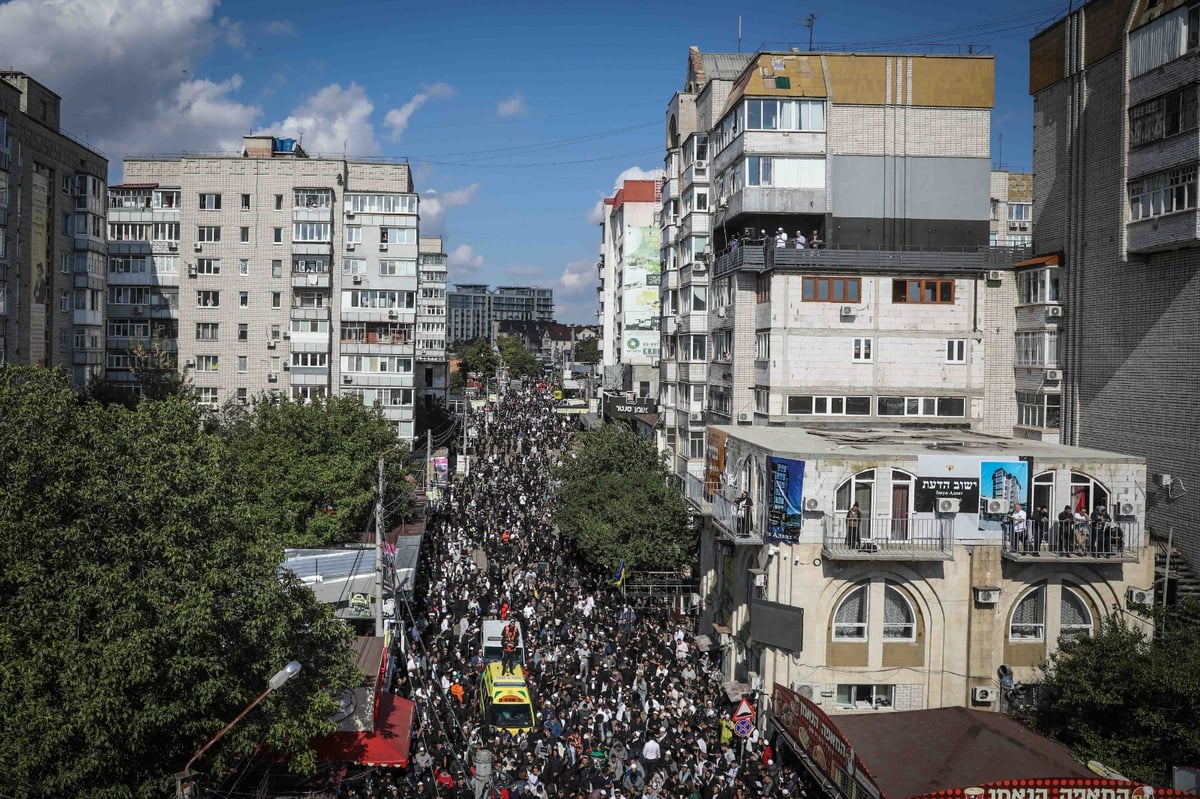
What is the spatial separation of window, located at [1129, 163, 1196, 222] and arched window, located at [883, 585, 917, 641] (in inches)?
517

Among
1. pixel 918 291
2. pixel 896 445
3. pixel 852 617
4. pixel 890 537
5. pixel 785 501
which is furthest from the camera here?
pixel 918 291

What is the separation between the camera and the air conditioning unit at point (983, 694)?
76.4ft

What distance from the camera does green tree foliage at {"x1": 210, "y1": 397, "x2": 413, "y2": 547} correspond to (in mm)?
34312

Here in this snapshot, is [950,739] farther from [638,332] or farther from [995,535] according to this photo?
[638,332]

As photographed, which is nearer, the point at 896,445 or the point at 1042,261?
the point at 896,445

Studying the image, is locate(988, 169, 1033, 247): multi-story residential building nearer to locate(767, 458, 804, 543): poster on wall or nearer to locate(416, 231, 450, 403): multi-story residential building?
locate(416, 231, 450, 403): multi-story residential building

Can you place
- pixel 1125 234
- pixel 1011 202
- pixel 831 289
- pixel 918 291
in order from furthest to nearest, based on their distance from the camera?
pixel 1011 202 → pixel 918 291 → pixel 831 289 → pixel 1125 234

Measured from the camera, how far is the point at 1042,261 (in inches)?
1339

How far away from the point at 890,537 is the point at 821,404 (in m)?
12.6

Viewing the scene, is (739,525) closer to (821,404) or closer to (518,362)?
(821,404)

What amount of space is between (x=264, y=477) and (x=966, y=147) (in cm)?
2859

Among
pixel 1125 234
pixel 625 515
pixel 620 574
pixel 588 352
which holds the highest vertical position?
pixel 588 352

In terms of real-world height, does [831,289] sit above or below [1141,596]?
above

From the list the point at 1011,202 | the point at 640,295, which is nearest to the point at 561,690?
the point at 640,295
